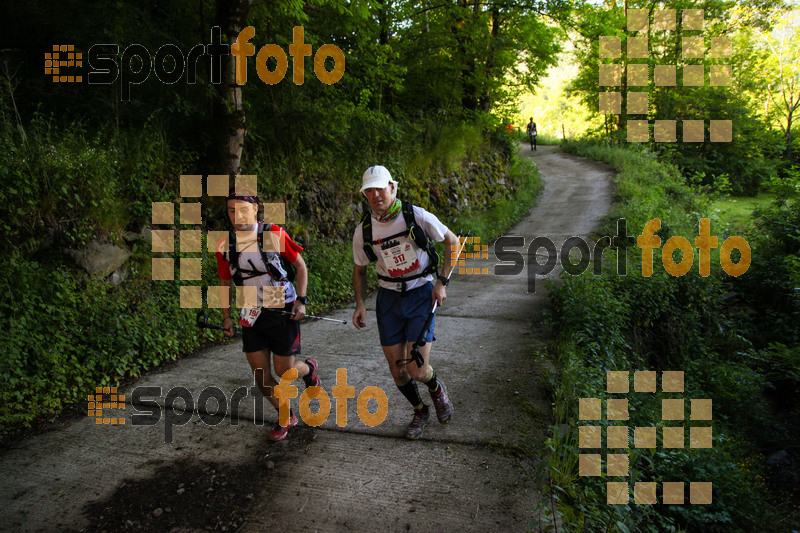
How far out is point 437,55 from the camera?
44.6 feet

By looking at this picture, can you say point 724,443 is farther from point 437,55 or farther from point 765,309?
point 437,55

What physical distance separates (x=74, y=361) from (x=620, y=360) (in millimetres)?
6246

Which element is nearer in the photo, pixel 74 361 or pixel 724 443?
pixel 74 361

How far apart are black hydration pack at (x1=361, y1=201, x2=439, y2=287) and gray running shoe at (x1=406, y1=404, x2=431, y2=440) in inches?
45.5

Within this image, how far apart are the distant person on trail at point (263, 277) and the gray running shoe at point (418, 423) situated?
1.07 metres

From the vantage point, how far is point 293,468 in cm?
361

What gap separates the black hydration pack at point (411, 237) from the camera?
371 centimetres

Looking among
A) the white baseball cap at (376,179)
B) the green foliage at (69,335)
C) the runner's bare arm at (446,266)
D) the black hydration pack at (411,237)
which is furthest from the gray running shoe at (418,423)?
the green foliage at (69,335)

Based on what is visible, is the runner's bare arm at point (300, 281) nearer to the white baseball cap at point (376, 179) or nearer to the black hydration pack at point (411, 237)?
the black hydration pack at point (411, 237)

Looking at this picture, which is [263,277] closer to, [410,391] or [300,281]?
[300,281]

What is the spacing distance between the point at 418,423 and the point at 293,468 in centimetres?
105

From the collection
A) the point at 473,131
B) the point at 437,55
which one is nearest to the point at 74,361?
the point at 437,55

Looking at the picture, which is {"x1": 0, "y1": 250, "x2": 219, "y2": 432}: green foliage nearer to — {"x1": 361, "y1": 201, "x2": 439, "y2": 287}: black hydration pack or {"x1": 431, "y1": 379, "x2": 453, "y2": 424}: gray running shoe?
{"x1": 361, "y1": 201, "x2": 439, "y2": 287}: black hydration pack

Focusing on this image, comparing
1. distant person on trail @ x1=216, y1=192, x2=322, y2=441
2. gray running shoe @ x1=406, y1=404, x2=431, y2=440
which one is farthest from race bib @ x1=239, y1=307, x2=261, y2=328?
gray running shoe @ x1=406, y1=404, x2=431, y2=440
